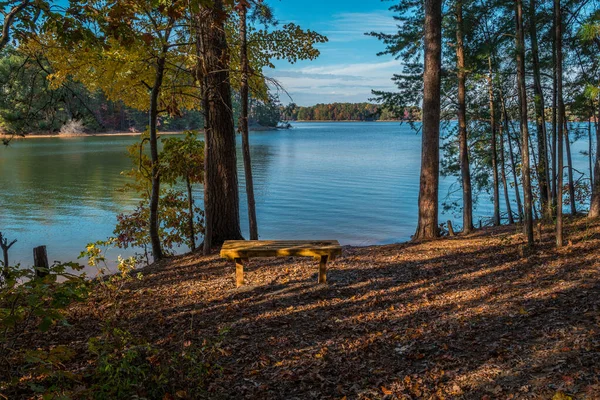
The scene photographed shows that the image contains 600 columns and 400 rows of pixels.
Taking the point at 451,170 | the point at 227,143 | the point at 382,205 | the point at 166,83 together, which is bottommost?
the point at 382,205

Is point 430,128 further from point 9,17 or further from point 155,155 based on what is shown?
point 9,17

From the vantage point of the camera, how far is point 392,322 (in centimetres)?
473

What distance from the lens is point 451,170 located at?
17453 mm

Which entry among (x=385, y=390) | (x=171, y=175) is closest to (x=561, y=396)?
(x=385, y=390)

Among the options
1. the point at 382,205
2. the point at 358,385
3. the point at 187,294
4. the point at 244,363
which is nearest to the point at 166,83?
the point at 187,294

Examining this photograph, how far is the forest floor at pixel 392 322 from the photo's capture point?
11.3ft

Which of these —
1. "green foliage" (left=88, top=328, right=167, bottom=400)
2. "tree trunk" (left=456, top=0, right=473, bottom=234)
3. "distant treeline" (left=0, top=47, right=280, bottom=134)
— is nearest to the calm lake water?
"tree trunk" (left=456, top=0, right=473, bottom=234)

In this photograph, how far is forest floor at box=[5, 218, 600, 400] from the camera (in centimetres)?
345

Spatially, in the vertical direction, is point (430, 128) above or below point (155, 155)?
above

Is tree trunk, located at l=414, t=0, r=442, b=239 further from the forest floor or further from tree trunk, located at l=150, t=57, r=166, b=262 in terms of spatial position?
tree trunk, located at l=150, t=57, r=166, b=262

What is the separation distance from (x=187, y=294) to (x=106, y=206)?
47.0 feet

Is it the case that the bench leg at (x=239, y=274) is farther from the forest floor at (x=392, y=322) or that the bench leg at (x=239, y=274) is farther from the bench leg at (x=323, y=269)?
the bench leg at (x=323, y=269)

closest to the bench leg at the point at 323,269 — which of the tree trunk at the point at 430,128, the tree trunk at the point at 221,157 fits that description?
the tree trunk at the point at 221,157

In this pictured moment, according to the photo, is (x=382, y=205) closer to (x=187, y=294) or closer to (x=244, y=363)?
(x=187, y=294)
